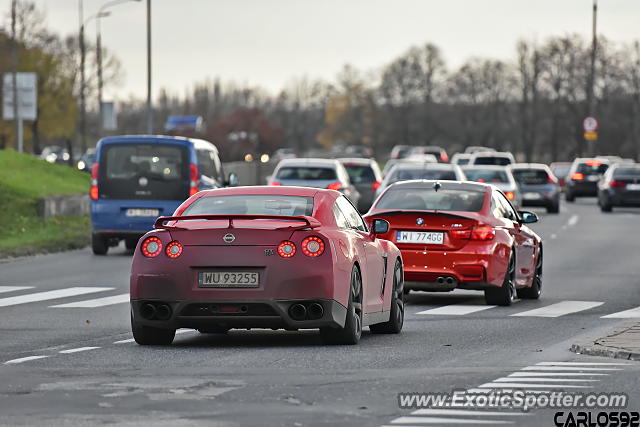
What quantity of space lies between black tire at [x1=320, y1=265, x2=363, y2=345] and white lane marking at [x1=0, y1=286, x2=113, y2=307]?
607 cm

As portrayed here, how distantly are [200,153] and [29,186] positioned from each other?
10.1 metres

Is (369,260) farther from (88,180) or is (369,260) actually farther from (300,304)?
(88,180)

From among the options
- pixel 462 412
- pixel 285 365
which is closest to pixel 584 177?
pixel 285 365

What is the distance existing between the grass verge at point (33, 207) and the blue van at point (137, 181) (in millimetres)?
1672

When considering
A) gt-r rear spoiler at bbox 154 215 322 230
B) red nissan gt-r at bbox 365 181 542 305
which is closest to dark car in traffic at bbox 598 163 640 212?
red nissan gt-r at bbox 365 181 542 305

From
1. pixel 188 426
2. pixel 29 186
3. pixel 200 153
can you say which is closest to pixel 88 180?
pixel 29 186

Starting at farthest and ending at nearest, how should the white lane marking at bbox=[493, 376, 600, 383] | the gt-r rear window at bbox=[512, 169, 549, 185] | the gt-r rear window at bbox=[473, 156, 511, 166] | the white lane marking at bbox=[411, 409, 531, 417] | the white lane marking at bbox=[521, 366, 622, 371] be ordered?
1. the gt-r rear window at bbox=[473, 156, 511, 166]
2. the gt-r rear window at bbox=[512, 169, 549, 185]
3. the white lane marking at bbox=[521, 366, 622, 371]
4. the white lane marking at bbox=[493, 376, 600, 383]
5. the white lane marking at bbox=[411, 409, 531, 417]

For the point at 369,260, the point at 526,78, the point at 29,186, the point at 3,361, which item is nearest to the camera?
the point at 3,361

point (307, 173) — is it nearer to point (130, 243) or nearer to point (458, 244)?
point (130, 243)

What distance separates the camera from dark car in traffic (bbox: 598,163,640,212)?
54.1 metres

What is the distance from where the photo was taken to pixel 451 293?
21641mm

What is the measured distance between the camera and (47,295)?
67.9ft

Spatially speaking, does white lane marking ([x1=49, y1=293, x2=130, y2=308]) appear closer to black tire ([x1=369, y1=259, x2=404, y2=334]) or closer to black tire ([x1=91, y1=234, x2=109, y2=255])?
black tire ([x1=369, y1=259, x2=404, y2=334])

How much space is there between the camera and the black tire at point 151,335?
1402cm
